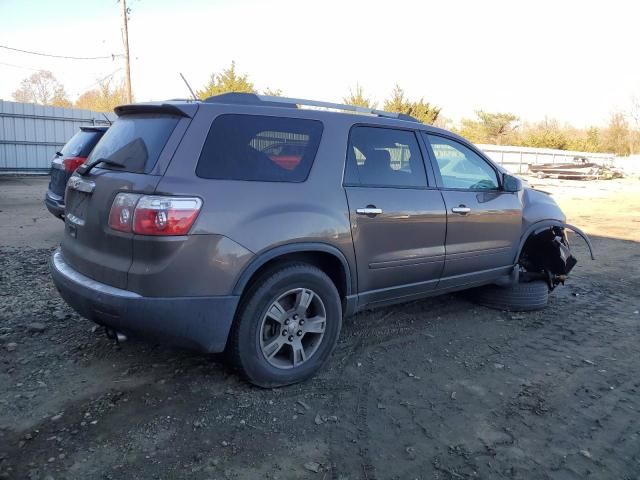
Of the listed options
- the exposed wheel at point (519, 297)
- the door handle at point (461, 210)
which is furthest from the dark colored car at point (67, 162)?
the exposed wheel at point (519, 297)

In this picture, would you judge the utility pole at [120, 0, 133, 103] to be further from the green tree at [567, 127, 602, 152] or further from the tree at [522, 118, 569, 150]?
the green tree at [567, 127, 602, 152]

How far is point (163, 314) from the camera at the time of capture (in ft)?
9.59

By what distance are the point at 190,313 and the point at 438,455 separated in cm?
160

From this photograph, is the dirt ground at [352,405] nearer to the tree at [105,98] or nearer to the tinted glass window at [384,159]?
the tinted glass window at [384,159]

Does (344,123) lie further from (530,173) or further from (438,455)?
(530,173)

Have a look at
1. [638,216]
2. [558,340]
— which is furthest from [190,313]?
[638,216]

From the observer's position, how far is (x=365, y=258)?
3750mm

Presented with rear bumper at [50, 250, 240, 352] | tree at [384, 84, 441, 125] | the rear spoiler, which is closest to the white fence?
tree at [384, 84, 441, 125]

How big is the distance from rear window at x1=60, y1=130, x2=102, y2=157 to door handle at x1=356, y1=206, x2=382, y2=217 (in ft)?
17.2

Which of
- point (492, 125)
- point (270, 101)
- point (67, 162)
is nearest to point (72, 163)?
point (67, 162)

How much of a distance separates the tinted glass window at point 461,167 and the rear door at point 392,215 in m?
0.25

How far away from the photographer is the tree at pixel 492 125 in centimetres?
4675

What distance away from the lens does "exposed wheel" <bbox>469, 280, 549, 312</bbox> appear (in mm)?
5246

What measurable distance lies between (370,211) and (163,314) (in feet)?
5.33
